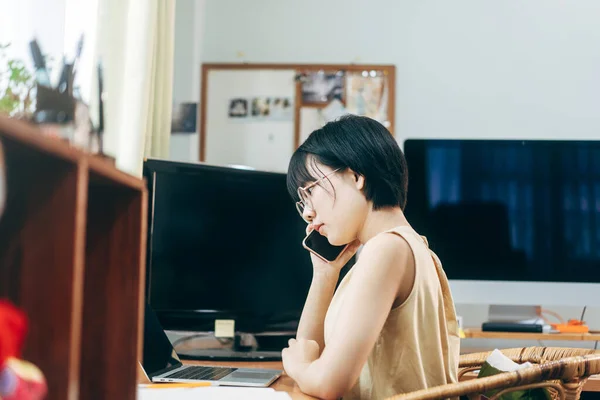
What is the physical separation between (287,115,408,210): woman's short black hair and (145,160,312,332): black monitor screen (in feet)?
1.59

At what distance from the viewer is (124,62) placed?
175 cm

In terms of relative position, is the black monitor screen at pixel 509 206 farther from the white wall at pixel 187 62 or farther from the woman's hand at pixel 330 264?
the white wall at pixel 187 62

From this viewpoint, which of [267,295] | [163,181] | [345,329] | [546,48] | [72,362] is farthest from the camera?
[546,48]

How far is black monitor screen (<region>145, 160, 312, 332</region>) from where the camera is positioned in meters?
1.67

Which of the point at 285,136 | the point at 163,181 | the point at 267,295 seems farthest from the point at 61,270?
the point at 285,136

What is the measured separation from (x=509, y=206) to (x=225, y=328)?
979 mm

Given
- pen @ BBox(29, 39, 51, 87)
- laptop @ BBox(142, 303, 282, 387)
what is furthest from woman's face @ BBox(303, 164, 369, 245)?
pen @ BBox(29, 39, 51, 87)

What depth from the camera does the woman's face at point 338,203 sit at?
1.27 m

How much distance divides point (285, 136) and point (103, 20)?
39.2 inches

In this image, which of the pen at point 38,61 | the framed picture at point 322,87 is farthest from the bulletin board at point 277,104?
the pen at point 38,61

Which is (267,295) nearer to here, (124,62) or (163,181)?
(163,181)

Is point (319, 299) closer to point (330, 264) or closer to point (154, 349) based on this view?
point (330, 264)

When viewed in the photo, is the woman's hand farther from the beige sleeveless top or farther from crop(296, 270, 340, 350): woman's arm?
the beige sleeveless top

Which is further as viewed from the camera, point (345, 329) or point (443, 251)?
point (443, 251)
